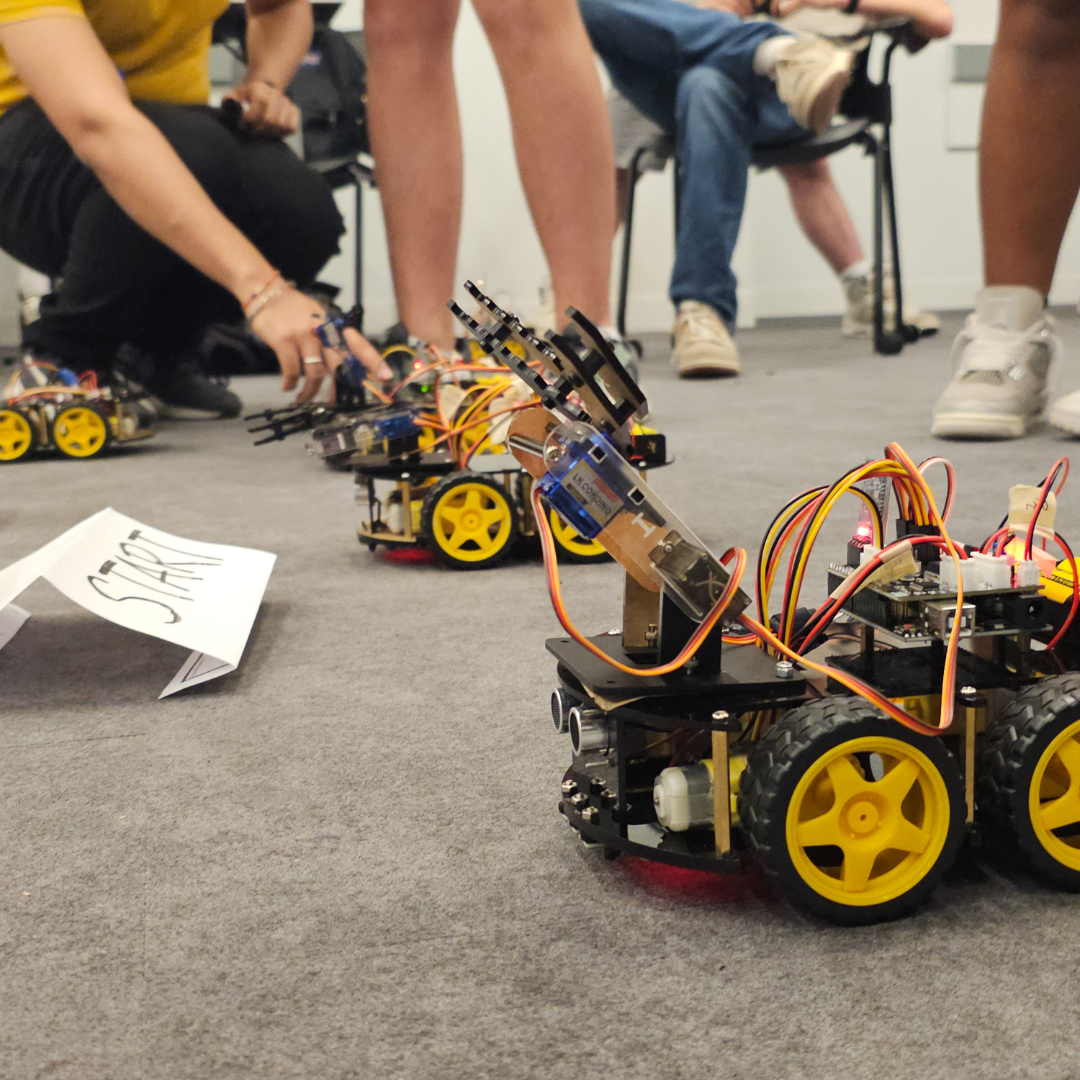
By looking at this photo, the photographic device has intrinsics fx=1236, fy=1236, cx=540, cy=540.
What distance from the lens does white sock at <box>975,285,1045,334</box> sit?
5.72 ft

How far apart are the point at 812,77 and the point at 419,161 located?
110 cm

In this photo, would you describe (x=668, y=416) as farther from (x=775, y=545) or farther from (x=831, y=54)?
(x=775, y=545)

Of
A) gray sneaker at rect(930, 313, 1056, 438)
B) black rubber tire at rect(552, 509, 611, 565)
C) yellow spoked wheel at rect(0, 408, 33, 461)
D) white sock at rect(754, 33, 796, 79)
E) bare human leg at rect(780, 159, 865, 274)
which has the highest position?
white sock at rect(754, 33, 796, 79)

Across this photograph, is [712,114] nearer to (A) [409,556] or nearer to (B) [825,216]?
(B) [825,216]

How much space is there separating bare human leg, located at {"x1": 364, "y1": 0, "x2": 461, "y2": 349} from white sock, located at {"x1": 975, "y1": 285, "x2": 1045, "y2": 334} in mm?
821

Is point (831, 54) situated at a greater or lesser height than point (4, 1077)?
greater

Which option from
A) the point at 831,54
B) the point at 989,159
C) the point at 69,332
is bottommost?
the point at 69,332

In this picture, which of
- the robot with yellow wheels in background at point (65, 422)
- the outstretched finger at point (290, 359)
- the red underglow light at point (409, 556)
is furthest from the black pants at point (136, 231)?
the red underglow light at point (409, 556)

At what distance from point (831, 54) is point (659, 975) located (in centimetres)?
258

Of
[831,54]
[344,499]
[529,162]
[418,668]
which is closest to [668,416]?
[529,162]

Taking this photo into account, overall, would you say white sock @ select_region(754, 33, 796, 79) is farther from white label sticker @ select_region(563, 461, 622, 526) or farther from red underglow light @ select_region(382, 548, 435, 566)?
white label sticker @ select_region(563, 461, 622, 526)

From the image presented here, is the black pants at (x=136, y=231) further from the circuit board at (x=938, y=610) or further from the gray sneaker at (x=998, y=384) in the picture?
the circuit board at (x=938, y=610)

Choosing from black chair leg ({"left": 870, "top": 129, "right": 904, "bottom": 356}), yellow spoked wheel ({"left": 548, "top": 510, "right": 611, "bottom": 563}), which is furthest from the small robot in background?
black chair leg ({"left": 870, "top": 129, "right": 904, "bottom": 356})

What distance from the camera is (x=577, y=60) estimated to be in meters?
1.74
